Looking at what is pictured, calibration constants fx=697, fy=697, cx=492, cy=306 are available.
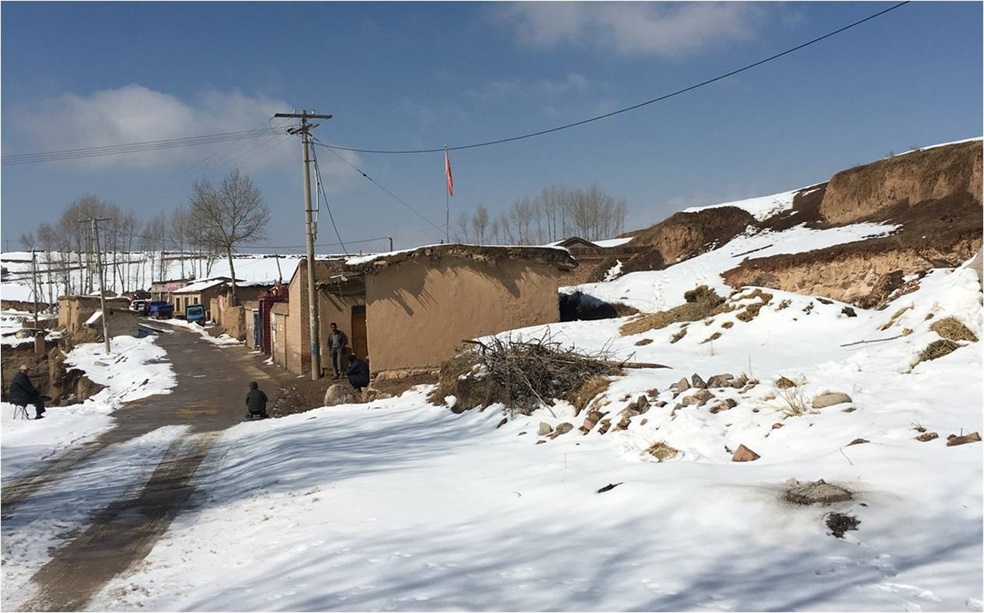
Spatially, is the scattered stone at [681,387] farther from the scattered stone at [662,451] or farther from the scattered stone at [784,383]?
the scattered stone at [662,451]

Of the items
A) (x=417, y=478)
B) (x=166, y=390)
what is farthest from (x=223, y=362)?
(x=417, y=478)

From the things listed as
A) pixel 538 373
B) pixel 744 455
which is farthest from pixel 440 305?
pixel 744 455

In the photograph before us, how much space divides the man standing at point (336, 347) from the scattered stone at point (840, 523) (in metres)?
17.7

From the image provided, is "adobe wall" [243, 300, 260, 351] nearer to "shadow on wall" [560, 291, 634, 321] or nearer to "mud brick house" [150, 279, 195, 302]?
"shadow on wall" [560, 291, 634, 321]

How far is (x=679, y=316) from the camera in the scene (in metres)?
14.2

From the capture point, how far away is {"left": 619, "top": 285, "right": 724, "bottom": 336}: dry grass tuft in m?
13.9

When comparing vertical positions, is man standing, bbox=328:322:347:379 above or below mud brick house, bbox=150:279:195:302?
below

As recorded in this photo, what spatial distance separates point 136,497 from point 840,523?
7137 mm

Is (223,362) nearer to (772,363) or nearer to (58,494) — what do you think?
(58,494)

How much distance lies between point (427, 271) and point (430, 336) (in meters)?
1.57

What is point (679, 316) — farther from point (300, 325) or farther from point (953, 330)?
point (300, 325)

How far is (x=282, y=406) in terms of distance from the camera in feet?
55.8

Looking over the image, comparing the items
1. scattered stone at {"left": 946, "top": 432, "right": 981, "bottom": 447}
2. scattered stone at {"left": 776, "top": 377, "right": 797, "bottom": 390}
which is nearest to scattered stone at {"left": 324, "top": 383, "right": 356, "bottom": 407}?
scattered stone at {"left": 776, "top": 377, "right": 797, "bottom": 390}

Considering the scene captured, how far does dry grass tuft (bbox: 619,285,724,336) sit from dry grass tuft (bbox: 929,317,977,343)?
18.4 ft
